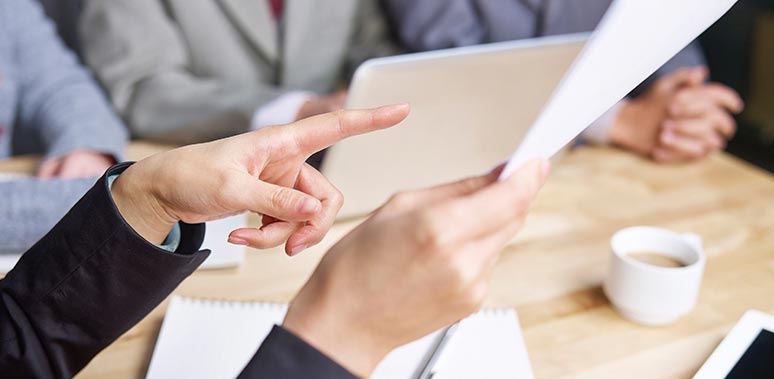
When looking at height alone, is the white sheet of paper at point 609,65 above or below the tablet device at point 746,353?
above

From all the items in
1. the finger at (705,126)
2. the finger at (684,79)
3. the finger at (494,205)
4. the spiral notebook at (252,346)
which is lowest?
the spiral notebook at (252,346)

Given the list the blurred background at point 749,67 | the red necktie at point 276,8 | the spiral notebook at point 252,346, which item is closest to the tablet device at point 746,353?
the spiral notebook at point 252,346

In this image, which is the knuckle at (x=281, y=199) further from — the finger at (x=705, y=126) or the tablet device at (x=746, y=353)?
the finger at (x=705, y=126)

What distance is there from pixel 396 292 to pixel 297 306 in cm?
7

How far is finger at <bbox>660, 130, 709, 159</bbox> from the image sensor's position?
108 cm

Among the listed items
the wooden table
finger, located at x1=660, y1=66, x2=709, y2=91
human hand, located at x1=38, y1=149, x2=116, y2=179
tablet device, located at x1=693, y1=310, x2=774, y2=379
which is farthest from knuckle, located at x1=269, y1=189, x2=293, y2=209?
finger, located at x1=660, y1=66, x2=709, y2=91

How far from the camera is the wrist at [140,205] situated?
54 centimetres

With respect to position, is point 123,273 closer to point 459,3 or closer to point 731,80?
point 459,3

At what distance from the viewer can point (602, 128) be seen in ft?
3.74

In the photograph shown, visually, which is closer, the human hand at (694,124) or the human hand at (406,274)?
the human hand at (406,274)

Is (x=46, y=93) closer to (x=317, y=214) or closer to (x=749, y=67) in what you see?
(x=317, y=214)

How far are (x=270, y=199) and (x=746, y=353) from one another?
43 cm

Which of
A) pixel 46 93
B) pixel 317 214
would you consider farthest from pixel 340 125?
pixel 46 93

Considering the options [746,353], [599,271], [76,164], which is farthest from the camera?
[76,164]
